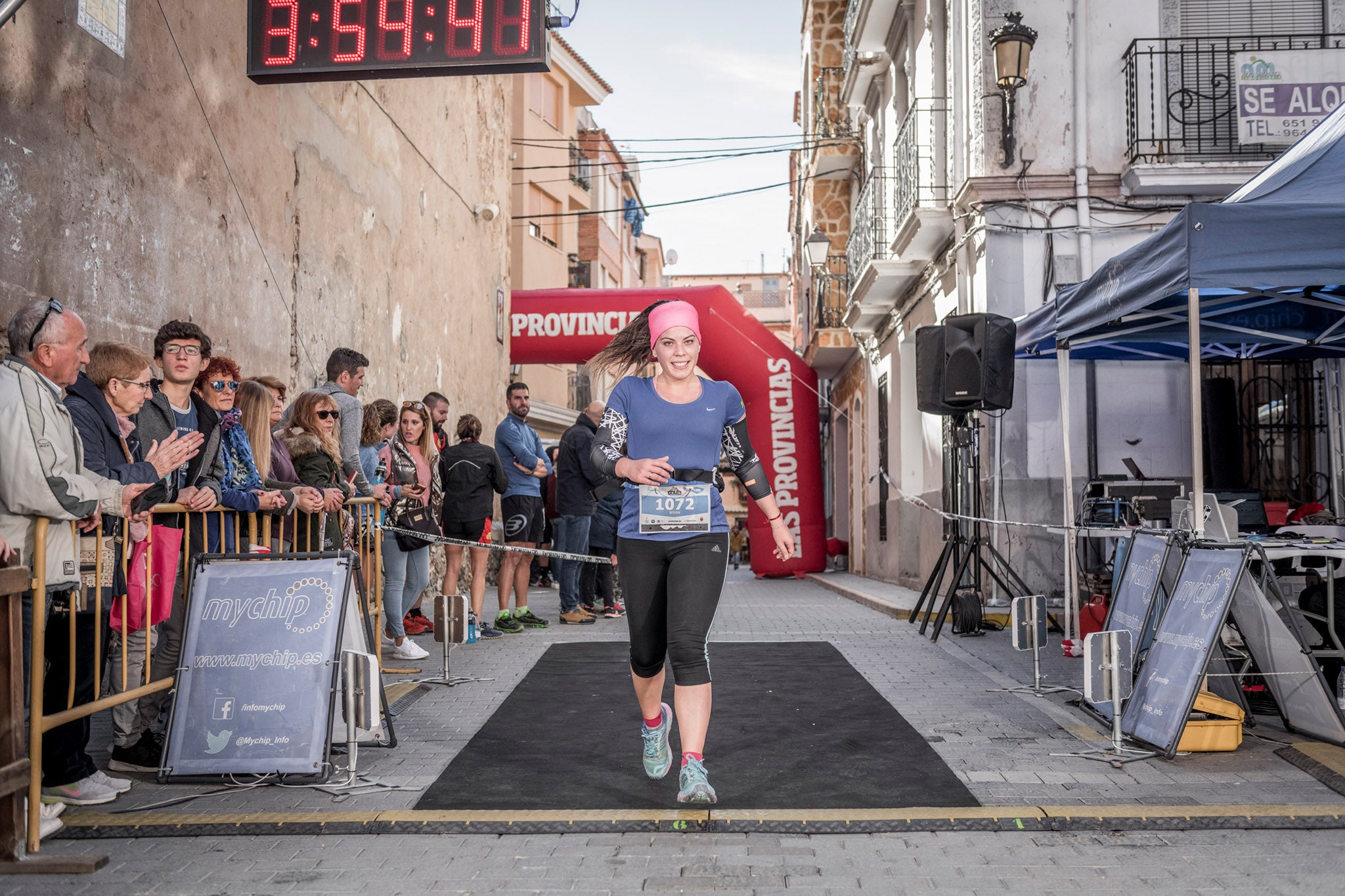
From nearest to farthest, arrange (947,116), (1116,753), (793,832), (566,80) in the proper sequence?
(793,832)
(1116,753)
(947,116)
(566,80)

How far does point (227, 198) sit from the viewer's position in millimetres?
8906

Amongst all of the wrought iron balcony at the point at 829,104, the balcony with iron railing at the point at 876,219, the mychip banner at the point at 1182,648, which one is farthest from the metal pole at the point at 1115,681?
the wrought iron balcony at the point at 829,104

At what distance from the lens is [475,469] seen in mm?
10148

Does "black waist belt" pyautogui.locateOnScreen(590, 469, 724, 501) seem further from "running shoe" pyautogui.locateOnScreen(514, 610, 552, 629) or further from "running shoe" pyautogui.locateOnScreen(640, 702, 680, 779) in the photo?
"running shoe" pyautogui.locateOnScreen(514, 610, 552, 629)

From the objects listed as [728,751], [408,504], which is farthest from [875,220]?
[728,751]

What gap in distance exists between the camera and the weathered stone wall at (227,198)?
255 inches

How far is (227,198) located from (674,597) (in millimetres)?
5858

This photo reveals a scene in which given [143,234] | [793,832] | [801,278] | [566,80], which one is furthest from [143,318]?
[566,80]

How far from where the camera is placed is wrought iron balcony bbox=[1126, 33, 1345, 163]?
11406 mm

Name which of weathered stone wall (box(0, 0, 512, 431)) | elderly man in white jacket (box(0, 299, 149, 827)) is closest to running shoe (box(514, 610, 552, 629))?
weathered stone wall (box(0, 0, 512, 431))

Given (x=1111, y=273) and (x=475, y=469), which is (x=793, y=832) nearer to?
(x=1111, y=273)

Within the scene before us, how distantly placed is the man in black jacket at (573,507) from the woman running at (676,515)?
616 centimetres

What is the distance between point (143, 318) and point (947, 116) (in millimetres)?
9299

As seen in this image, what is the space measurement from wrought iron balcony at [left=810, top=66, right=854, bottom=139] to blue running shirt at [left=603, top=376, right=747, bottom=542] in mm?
18866
